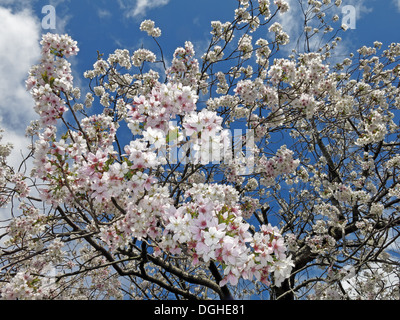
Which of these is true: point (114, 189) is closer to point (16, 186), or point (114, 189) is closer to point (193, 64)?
point (16, 186)

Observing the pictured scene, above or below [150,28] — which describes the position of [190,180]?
below

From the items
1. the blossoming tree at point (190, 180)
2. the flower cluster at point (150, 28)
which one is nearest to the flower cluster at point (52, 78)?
the blossoming tree at point (190, 180)

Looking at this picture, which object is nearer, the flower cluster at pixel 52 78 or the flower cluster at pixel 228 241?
the flower cluster at pixel 228 241

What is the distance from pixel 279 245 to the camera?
2.54m

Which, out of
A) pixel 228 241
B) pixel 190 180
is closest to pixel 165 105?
pixel 228 241

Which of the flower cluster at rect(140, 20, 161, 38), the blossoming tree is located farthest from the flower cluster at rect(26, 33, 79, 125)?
the flower cluster at rect(140, 20, 161, 38)

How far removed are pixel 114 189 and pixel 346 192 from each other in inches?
180

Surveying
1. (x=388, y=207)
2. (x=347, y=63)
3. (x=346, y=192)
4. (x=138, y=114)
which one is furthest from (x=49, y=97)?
(x=347, y=63)

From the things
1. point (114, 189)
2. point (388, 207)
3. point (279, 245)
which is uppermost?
point (388, 207)

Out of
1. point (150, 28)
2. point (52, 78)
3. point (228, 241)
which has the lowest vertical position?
point (228, 241)

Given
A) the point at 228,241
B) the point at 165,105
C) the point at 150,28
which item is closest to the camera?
the point at 228,241

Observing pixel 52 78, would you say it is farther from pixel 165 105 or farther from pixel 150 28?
pixel 150 28

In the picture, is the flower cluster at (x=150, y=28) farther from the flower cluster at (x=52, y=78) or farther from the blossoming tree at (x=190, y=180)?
the flower cluster at (x=52, y=78)

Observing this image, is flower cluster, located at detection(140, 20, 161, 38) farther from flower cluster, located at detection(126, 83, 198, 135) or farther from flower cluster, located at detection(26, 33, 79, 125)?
flower cluster, located at detection(126, 83, 198, 135)
